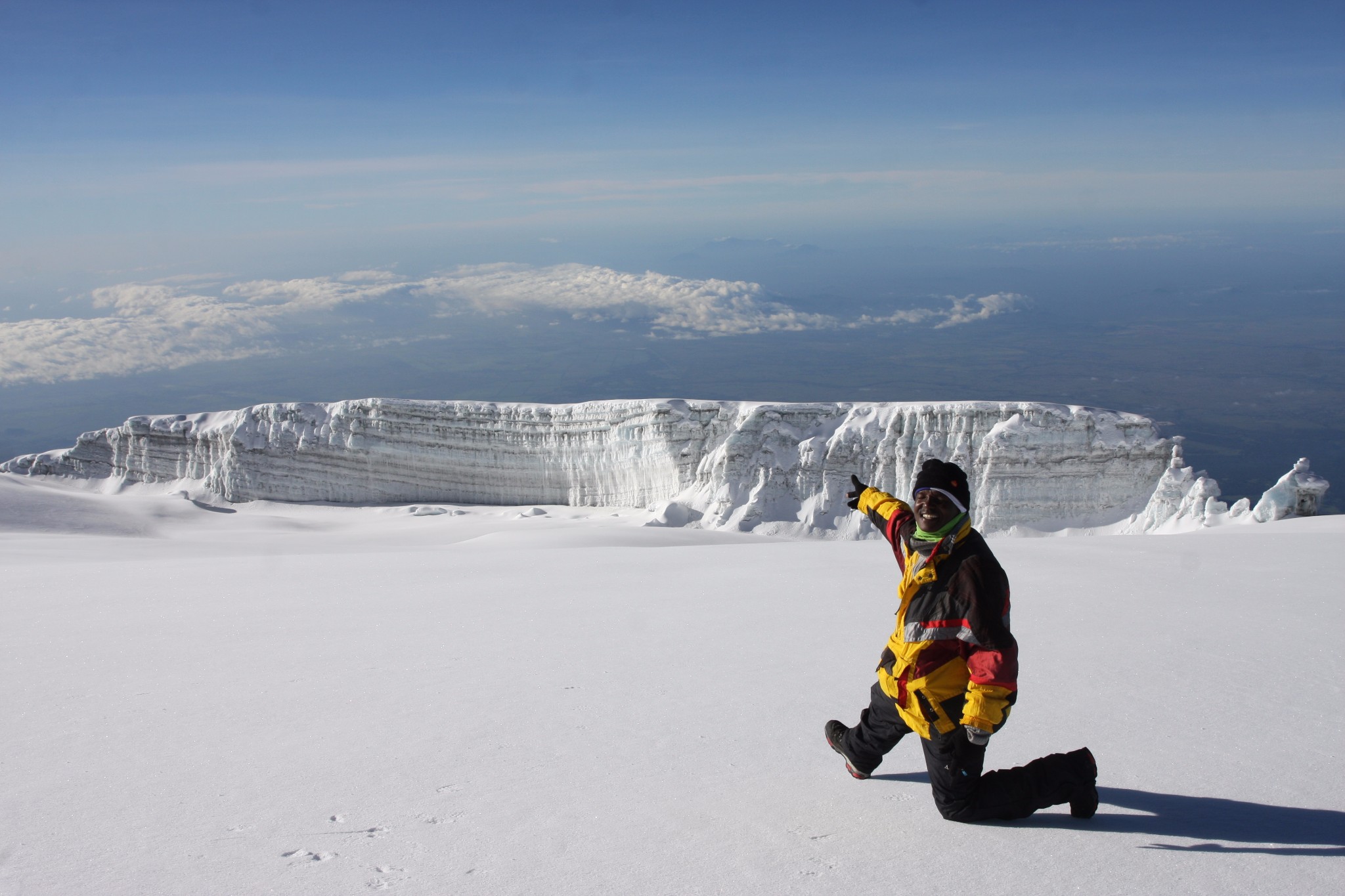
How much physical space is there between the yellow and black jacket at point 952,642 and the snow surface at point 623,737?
1.35 ft

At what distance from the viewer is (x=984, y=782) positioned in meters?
3.09

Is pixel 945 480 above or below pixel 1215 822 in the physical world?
above

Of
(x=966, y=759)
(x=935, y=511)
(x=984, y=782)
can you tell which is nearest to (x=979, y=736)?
(x=966, y=759)

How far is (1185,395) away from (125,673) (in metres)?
105

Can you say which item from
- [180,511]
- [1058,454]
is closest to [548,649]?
[1058,454]

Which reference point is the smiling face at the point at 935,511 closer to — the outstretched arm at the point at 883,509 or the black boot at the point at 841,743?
the outstretched arm at the point at 883,509

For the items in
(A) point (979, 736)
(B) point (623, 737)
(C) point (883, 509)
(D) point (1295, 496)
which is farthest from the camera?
(D) point (1295, 496)

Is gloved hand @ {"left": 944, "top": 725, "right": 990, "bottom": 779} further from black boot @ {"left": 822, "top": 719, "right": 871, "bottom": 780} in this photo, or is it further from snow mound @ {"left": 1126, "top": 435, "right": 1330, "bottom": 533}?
snow mound @ {"left": 1126, "top": 435, "right": 1330, "bottom": 533}

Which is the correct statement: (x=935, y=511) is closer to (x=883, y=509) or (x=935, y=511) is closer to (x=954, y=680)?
(x=883, y=509)

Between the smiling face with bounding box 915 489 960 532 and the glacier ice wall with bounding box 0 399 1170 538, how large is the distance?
19.8 meters

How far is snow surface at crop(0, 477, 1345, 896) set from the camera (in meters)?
2.69

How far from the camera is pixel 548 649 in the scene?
5273 millimetres

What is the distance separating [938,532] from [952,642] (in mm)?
424

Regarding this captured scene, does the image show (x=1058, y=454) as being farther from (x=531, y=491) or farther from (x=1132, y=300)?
(x=1132, y=300)
